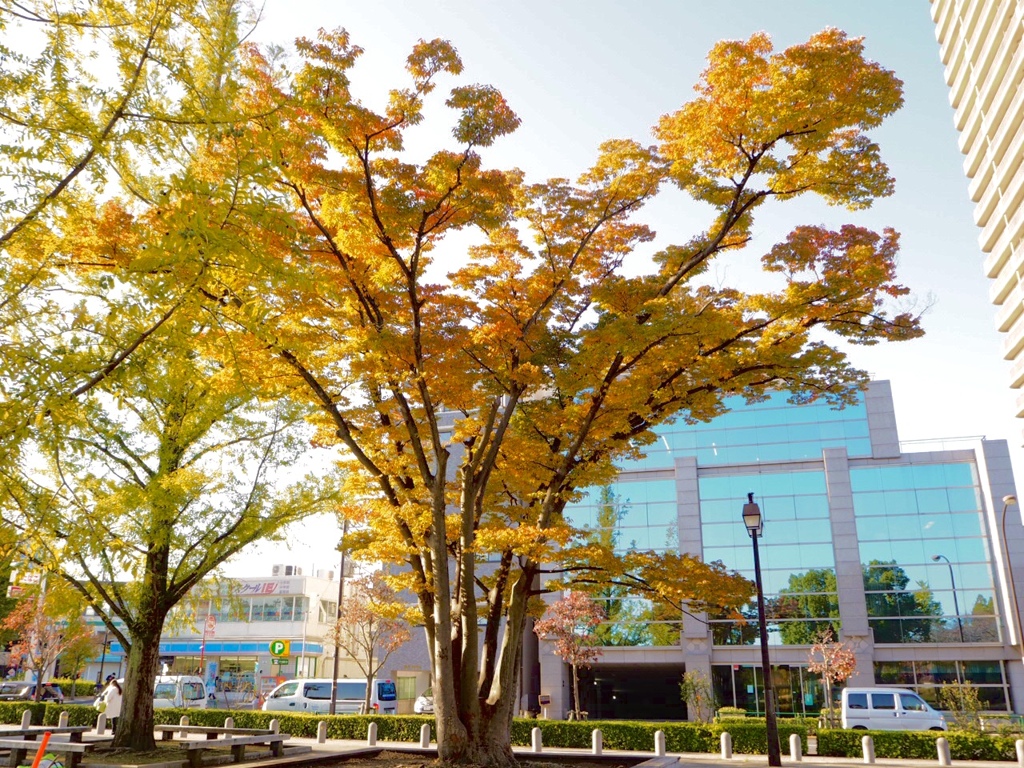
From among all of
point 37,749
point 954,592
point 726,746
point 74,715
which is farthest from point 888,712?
point 74,715

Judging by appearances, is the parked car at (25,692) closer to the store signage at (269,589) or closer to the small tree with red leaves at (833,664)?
the store signage at (269,589)

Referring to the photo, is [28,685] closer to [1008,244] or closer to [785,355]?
[785,355]

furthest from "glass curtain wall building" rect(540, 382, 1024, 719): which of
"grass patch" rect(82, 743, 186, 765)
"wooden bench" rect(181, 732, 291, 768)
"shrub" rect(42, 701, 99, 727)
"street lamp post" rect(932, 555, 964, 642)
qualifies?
"shrub" rect(42, 701, 99, 727)

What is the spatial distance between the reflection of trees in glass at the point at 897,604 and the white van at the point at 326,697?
21768 millimetres

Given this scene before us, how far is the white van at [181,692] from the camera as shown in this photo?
104 ft

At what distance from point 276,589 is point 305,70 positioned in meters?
49.1

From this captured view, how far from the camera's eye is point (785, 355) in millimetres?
12828

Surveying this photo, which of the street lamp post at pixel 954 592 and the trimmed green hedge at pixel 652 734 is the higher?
the street lamp post at pixel 954 592

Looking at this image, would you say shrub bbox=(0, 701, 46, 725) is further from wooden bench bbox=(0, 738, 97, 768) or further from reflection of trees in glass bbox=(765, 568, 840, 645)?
reflection of trees in glass bbox=(765, 568, 840, 645)

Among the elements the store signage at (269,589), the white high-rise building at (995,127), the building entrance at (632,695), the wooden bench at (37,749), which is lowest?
the building entrance at (632,695)

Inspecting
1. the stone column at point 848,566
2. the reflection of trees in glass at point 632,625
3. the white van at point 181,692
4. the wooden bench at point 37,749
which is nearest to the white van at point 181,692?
the white van at point 181,692

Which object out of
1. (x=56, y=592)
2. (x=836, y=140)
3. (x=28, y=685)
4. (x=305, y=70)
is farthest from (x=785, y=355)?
(x=28, y=685)

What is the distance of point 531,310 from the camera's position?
13289mm

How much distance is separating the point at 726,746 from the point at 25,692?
38.6 metres
